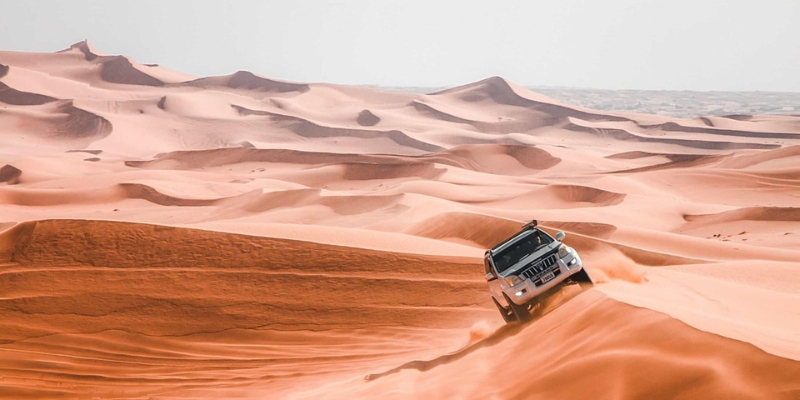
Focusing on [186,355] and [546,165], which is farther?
[546,165]

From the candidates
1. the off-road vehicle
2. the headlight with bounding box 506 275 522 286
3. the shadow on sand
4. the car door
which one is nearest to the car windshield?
the off-road vehicle

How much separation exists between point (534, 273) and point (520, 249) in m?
0.68

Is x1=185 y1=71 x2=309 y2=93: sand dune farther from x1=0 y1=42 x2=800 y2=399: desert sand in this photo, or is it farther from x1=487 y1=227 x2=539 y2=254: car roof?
x1=487 y1=227 x2=539 y2=254: car roof

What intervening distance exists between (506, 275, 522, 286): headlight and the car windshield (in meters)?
0.31

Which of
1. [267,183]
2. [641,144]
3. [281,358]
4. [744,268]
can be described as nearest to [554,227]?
[744,268]

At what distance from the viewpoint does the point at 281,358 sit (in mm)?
11766

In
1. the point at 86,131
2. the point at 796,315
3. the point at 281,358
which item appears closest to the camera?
the point at 796,315

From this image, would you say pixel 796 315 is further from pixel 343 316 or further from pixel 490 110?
pixel 490 110

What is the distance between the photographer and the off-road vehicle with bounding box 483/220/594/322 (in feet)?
32.0

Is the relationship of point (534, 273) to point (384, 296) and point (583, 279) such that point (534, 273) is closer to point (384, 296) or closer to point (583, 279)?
point (583, 279)

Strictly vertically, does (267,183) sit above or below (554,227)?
below

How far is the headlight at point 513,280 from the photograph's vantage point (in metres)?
9.82

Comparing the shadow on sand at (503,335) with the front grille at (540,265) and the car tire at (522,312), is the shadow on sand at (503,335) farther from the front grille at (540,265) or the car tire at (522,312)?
the front grille at (540,265)

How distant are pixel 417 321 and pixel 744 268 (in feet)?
21.9
